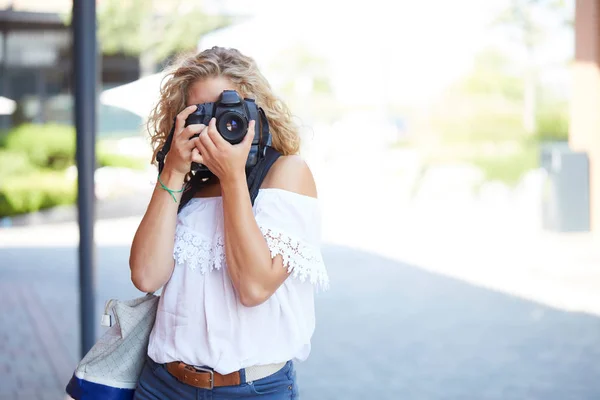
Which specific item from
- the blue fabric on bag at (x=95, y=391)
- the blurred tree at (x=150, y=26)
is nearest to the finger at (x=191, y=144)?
the blue fabric on bag at (x=95, y=391)

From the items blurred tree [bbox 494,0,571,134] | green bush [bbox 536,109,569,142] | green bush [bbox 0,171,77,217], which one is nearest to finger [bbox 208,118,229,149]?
green bush [bbox 0,171,77,217]

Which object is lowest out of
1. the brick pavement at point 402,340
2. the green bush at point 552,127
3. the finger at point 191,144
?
the brick pavement at point 402,340

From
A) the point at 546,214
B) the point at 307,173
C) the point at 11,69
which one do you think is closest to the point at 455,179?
the point at 546,214

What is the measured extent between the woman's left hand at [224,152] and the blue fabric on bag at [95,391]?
53 centimetres

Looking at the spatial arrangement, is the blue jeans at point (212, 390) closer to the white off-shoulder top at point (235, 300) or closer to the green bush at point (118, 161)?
the white off-shoulder top at point (235, 300)

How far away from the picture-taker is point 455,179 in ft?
56.1

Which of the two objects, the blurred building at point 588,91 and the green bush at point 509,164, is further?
the green bush at point 509,164

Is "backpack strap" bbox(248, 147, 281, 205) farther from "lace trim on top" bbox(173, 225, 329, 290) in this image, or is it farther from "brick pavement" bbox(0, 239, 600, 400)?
"brick pavement" bbox(0, 239, 600, 400)

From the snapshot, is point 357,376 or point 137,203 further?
point 137,203

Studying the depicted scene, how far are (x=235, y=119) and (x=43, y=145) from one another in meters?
15.4

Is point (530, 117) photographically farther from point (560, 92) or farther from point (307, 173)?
point (307, 173)

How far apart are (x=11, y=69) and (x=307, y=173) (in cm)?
2026

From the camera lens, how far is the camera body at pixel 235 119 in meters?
1.52

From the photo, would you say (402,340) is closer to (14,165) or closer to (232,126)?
(232,126)
